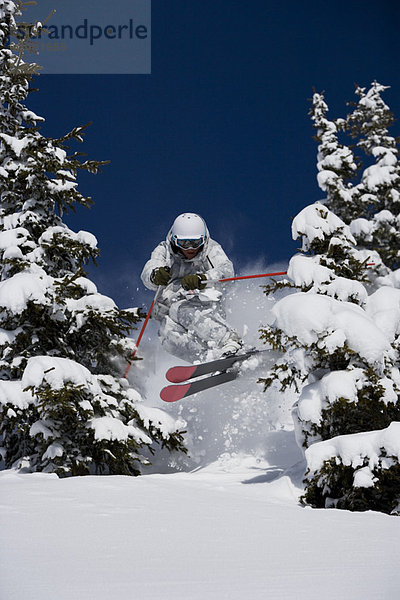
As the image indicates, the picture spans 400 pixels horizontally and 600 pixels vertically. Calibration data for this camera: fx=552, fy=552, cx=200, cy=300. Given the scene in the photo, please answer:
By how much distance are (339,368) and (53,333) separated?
4.14m

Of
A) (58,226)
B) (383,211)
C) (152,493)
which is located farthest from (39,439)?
(383,211)

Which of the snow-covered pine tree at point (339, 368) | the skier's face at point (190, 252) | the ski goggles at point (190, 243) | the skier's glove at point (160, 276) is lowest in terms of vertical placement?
the snow-covered pine tree at point (339, 368)

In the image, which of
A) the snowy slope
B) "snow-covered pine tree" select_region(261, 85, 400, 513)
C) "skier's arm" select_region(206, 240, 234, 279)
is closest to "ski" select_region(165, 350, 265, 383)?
"skier's arm" select_region(206, 240, 234, 279)

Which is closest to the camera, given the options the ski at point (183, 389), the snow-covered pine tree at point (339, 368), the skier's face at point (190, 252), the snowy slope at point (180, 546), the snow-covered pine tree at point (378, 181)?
the snowy slope at point (180, 546)

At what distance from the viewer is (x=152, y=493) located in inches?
222

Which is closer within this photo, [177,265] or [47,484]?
[47,484]

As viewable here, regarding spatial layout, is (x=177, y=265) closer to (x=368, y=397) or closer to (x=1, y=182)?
(x=1, y=182)

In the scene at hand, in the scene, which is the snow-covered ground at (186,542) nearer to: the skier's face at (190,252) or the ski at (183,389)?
the ski at (183,389)

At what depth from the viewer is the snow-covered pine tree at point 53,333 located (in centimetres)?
718

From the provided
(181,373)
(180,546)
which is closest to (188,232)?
(181,373)

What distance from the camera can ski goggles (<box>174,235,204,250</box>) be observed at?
1128 centimetres

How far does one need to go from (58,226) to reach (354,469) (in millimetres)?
5888

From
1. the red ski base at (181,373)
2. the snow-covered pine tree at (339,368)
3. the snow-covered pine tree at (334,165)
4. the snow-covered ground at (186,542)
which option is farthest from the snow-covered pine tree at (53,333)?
the snow-covered pine tree at (334,165)

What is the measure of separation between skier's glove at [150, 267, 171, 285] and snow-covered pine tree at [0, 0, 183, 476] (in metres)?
2.83
